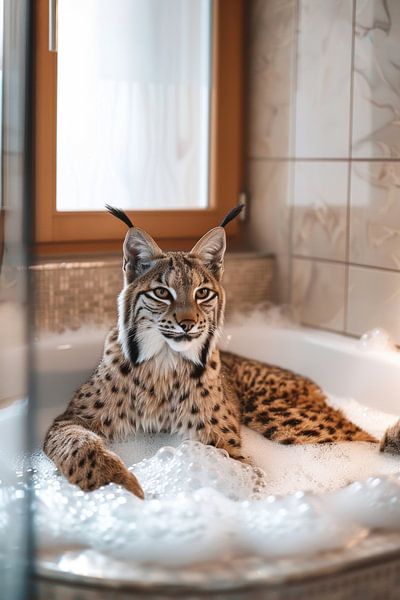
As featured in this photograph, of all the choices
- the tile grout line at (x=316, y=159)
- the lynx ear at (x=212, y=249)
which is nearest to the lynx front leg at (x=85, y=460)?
the lynx ear at (x=212, y=249)

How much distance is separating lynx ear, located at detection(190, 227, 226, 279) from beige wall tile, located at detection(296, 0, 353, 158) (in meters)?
0.75

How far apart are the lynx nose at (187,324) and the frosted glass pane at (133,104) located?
2.61 ft

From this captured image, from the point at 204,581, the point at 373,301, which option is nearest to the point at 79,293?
the point at 373,301

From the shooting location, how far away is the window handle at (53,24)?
2.29m

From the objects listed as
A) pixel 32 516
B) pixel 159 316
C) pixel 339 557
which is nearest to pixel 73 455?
pixel 159 316

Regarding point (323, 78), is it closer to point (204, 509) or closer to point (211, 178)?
point (211, 178)

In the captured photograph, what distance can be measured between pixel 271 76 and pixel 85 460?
1.48 meters

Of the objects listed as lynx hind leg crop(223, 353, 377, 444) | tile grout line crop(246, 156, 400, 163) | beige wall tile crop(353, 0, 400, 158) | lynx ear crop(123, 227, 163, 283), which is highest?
beige wall tile crop(353, 0, 400, 158)

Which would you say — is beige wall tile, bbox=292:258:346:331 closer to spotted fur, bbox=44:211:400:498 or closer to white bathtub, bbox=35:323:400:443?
white bathtub, bbox=35:323:400:443

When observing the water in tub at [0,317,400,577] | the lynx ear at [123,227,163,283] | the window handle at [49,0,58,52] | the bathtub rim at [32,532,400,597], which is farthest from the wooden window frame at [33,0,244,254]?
the bathtub rim at [32,532,400,597]

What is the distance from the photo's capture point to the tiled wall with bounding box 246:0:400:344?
2.37m

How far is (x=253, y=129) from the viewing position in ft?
9.23

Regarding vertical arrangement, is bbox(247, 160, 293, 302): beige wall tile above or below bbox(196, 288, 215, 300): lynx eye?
above

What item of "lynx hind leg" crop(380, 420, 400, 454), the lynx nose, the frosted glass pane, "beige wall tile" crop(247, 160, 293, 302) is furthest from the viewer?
"beige wall tile" crop(247, 160, 293, 302)
